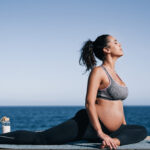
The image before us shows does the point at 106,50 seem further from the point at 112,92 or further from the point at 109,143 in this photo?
the point at 109,143

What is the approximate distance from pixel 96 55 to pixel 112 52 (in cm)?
30

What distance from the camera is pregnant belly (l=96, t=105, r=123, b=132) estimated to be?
3844mm

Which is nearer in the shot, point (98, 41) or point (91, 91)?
point (91, 91)

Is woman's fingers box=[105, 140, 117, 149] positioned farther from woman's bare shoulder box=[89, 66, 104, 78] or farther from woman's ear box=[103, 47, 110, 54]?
woman's ear box=[103, 47, 110, 54]

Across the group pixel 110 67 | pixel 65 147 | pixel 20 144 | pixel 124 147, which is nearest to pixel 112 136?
pixel 124 147

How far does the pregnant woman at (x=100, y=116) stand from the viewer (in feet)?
12.3

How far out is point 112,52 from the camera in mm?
4023

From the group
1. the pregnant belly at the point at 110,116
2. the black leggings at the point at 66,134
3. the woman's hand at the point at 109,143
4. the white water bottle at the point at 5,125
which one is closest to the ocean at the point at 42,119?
the white water bottle at the point at 5,125

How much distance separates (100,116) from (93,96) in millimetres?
311

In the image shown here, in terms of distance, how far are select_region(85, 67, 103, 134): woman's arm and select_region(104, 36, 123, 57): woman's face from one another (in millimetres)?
380

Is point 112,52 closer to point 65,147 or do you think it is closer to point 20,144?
point 65,147

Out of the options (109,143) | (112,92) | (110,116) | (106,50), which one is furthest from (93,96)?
(106,50)

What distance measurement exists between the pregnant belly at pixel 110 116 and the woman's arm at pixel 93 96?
177 mm

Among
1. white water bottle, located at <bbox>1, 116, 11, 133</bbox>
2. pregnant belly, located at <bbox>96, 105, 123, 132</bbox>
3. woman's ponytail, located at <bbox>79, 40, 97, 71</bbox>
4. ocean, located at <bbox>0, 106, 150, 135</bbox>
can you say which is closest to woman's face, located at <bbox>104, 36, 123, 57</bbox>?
woman's ponytail, located at <bbox>79, 40, 97, 71</bbox>
